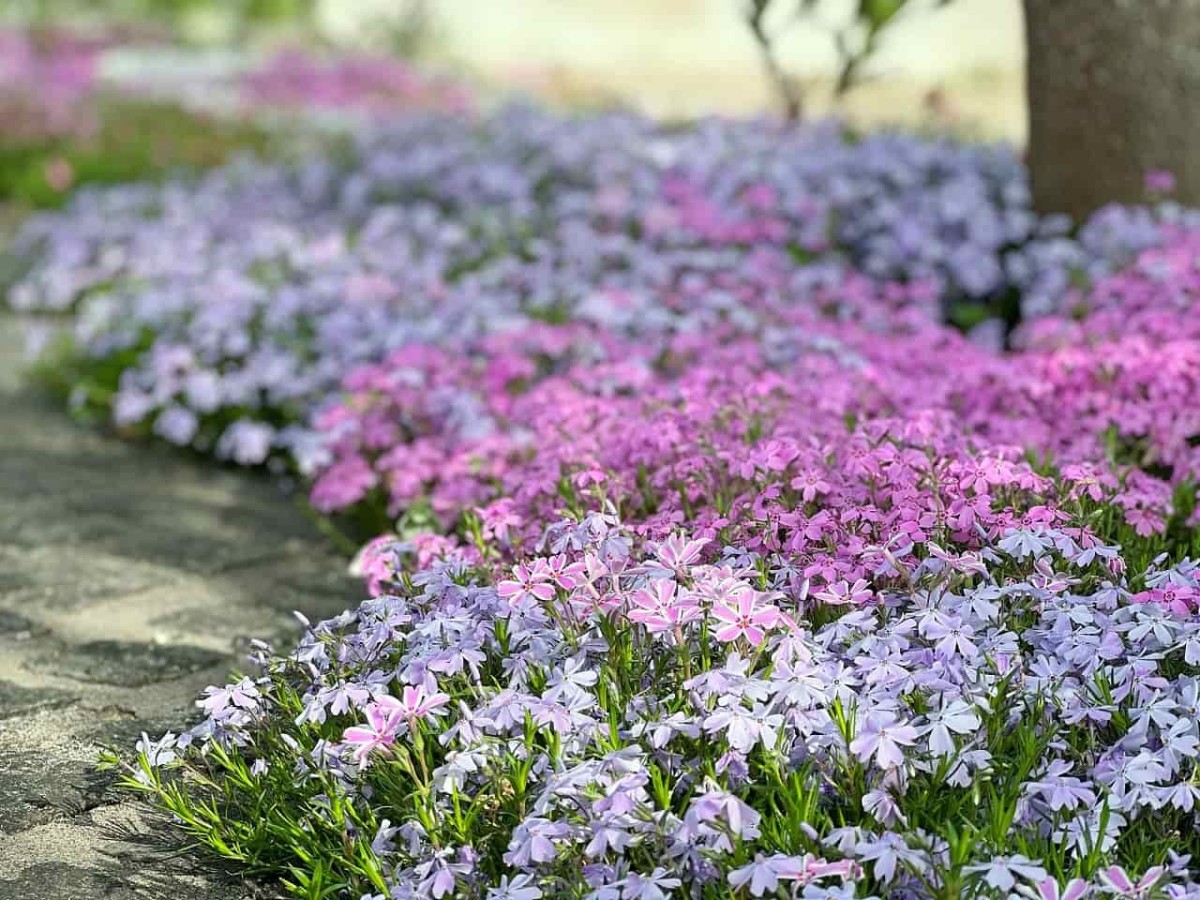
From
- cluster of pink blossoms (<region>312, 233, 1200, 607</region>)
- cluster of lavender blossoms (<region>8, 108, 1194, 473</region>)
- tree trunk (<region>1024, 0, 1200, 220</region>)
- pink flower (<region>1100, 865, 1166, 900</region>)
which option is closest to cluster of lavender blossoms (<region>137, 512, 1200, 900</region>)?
pink flower (<region>1100, 865, 1166, 900</region>)

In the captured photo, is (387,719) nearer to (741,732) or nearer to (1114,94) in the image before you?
(741,732)

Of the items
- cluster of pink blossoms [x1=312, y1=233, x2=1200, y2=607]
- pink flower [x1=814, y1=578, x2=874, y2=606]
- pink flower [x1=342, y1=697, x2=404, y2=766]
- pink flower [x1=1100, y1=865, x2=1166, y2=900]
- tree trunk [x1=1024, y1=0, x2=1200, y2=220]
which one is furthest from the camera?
tree trunk [x1=1024, y1=0, x2=1200, y2=220]

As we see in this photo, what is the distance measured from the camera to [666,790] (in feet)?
6.70

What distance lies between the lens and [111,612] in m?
3.31

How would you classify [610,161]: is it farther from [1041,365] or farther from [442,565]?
[442,565]

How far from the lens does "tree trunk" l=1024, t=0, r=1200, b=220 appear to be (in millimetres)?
4586

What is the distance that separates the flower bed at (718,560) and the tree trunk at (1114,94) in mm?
191

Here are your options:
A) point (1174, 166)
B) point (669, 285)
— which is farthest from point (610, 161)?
point (1174, 166)

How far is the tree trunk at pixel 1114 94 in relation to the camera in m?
4.59

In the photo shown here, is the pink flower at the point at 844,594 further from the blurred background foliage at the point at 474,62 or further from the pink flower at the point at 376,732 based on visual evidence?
the blurred background foliage at the point at 474,62

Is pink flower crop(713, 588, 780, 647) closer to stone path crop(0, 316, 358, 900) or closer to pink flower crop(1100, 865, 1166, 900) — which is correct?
pink flower crop(1100, 865, 1166, 900)

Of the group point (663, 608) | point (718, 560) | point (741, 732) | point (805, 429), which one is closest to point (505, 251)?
point (805, 429)

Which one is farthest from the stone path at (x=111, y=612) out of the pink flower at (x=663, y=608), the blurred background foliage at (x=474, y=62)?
the blurred background foliage at (x=474, y=62)

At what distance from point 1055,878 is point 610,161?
464 centimetres
